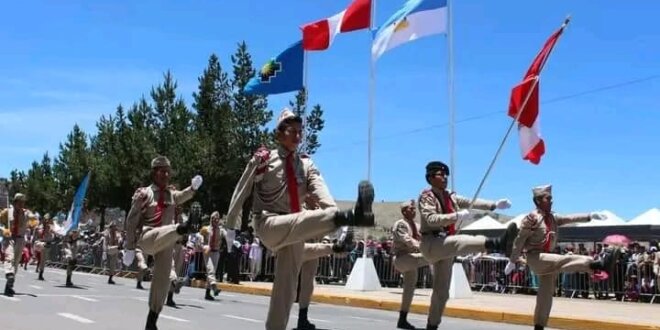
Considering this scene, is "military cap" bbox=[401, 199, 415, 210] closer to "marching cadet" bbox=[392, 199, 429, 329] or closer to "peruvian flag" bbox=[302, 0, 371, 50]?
"marching cadet" bbox=[392, 199, 429, 329]

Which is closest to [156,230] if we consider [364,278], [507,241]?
[507,241]

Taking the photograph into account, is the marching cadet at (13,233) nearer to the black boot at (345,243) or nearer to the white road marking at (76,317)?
the white road marking at (76,317)

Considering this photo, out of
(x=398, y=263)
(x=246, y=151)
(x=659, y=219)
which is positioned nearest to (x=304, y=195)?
(x=398, y=263)

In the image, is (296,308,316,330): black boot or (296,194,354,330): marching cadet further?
(296,308,316,330): black boot

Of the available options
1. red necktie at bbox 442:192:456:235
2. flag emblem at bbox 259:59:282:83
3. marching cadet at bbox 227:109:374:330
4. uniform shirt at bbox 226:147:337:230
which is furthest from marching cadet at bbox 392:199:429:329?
flag emblem at bbox 259:59:282:83

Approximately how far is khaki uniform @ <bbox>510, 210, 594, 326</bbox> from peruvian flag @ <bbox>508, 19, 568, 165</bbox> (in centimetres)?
840

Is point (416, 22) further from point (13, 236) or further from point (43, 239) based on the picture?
point (43, 239)

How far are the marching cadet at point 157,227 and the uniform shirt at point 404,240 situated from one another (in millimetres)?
3485

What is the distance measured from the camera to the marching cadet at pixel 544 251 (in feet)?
31.9

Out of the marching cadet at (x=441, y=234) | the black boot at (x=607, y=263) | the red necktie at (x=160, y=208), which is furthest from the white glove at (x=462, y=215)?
the red necktie at (x=160, y=208)

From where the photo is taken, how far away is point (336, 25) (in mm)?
22594

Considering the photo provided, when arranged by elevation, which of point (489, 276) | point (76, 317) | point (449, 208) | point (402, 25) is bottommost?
point (76, 317)

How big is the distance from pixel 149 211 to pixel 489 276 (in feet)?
61.4

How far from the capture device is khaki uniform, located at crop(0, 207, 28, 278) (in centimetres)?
1571
